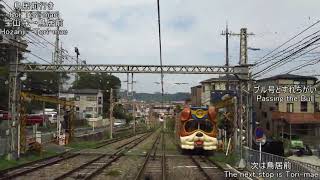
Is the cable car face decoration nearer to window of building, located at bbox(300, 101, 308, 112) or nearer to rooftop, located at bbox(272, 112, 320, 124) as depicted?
rooftop, located at bbox(272, 112, 320, 124)

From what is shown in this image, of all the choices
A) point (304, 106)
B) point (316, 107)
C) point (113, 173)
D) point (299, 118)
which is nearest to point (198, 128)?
point (113, 173)

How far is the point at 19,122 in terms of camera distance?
28766mm

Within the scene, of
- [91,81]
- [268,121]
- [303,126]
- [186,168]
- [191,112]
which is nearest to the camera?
[186,168]

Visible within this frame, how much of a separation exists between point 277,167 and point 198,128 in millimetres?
17330

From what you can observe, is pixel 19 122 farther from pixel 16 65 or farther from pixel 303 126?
pixel 303 126

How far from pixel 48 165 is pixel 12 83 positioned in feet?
20.4

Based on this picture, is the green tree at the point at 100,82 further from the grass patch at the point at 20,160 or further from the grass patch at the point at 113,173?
the grass patch at the point at 113,173

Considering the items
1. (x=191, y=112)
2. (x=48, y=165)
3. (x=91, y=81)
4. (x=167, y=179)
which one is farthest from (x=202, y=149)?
(x=91, y=81)

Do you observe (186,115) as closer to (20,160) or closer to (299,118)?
(20,160)

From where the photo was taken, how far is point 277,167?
53.2 ft

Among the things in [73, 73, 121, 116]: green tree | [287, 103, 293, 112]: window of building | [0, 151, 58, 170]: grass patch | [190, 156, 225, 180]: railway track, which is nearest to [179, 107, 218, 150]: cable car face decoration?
[190, 156, 225, 180]: railway track

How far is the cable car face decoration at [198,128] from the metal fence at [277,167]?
10267 millimetres

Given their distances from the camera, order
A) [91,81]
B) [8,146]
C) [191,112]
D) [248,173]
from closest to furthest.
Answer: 1. [248,173]
2. [8,146]
3. [191,112]
4. [91,81]

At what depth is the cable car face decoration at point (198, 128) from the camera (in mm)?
33438
